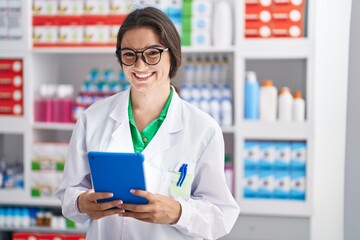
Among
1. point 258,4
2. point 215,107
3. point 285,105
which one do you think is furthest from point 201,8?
point 285,105

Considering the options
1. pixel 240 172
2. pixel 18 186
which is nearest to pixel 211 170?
pixel 240 172

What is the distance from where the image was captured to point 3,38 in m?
3.72

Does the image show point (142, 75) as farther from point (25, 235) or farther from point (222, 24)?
point (25, 235)

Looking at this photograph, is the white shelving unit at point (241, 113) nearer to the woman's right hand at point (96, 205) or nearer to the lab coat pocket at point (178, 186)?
the lab coat pocket at point (178, 186)

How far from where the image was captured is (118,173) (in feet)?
5.01


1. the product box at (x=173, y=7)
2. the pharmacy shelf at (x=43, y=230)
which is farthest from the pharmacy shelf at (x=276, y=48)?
the pharmacy shelf at (x=43, y=230)

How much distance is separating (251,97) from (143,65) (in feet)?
6.12

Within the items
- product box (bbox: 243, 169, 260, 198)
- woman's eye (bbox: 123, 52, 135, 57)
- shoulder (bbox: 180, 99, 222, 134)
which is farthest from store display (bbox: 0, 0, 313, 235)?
woman's eye (bbox: 123, 52, 135, 57)

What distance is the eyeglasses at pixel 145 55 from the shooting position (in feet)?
5.51

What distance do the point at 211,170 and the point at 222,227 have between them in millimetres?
190

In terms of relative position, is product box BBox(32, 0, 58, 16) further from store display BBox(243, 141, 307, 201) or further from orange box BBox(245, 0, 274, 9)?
store display BBox(243, 141, 307, 201)

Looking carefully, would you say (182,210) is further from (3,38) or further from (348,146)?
(3,38)

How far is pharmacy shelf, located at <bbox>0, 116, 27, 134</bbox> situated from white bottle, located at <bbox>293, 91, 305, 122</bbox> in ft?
6.08

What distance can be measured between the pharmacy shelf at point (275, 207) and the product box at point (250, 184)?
0.04m
